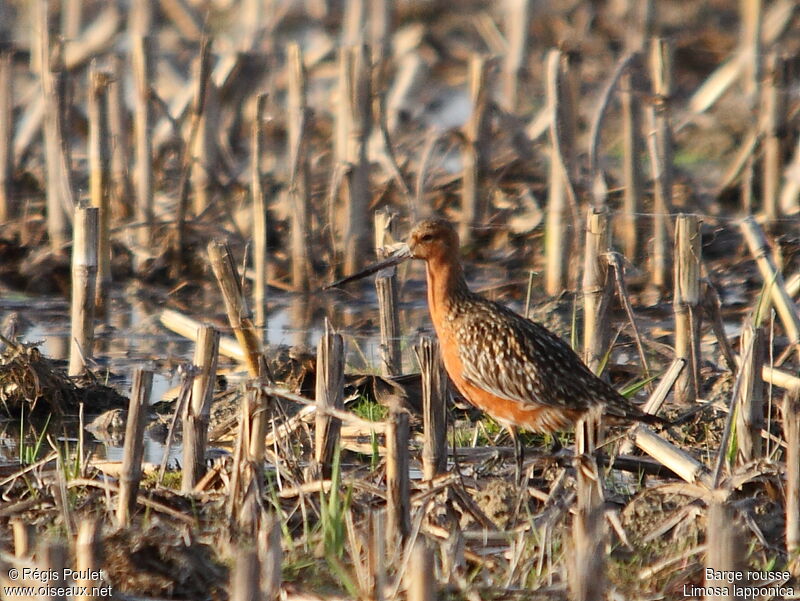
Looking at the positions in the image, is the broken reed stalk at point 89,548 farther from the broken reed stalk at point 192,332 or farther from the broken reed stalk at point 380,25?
the broken reed stalk at point 380,25

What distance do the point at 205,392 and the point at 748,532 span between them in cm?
201

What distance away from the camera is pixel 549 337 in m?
6.16

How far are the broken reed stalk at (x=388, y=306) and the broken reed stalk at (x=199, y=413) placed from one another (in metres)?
1.49

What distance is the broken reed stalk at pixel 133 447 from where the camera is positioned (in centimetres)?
478

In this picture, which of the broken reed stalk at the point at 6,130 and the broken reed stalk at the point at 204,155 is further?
the broken reed stalk at the point at 204,155

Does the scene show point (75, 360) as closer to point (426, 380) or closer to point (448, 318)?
point (448, 318)

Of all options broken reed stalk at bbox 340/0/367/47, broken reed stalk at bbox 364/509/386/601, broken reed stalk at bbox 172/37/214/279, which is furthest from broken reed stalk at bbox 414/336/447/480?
broken reed stalk at bbox 340/0/367/47

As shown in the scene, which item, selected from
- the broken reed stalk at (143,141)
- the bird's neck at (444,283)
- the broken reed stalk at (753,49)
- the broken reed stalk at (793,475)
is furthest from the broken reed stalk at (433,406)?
the broken reed stalk at (753,49)

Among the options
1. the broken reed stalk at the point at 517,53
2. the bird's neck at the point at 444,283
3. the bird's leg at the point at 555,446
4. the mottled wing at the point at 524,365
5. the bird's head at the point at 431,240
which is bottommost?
the bird's leg at the point at 555,446

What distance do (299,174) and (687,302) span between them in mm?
3409

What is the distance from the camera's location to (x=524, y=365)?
5984 millimetres

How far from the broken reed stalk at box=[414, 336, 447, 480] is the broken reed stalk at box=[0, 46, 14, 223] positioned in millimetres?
5859

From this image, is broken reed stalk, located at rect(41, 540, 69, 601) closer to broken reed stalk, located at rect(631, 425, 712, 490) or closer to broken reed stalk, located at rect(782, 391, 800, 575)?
broken reed stalk, located at rect(782, 391, 800, 575)

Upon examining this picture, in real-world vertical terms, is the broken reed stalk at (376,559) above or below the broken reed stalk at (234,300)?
below
